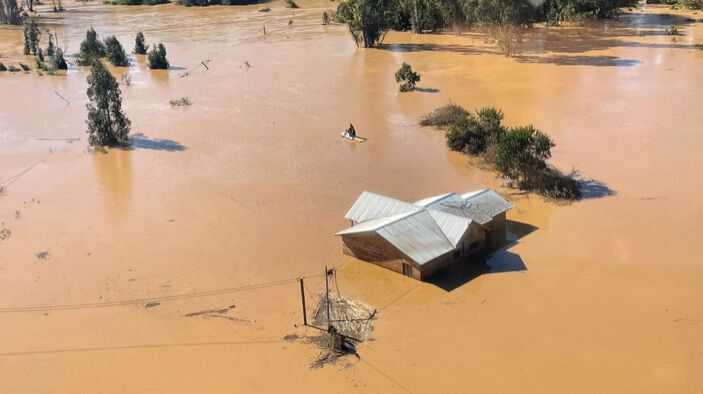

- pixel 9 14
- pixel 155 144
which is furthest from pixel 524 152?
pixel 9 14

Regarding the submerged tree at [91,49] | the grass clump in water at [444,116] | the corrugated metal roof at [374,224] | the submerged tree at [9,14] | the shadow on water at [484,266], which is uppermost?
the submerged tree at [9,14]

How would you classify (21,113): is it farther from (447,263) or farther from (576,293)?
(576,293)

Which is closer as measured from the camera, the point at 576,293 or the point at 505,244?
the point at 576,293

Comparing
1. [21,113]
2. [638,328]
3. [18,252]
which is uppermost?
[21,113]

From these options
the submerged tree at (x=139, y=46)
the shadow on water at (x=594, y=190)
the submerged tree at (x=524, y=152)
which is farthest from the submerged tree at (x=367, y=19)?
the shadow on water at (x=594, y=190)

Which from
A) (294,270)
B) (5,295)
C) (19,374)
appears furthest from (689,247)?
(5,295)

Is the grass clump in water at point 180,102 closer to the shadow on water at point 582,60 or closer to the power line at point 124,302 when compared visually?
the power line at point 124,302

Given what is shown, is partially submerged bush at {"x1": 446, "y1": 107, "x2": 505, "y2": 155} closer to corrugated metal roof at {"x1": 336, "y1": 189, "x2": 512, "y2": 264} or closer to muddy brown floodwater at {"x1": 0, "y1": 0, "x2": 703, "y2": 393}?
muddy brown floodwater at {"x1": 0, "y1": 0, "x2": 703, "y2": 393}
